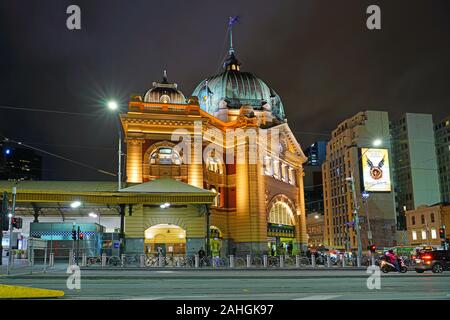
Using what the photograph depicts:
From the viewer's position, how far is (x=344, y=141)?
131 metres

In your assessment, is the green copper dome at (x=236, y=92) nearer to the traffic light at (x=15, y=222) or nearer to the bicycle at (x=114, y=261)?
the bicycle at (x=114, y=261)

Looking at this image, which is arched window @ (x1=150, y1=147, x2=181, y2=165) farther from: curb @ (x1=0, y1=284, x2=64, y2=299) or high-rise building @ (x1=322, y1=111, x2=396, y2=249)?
high-rise building @ (x1=322, y1=111, x2=396, y2=249)

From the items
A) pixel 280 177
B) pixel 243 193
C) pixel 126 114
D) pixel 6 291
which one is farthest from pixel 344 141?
pixel 6 291

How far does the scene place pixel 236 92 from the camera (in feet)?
225

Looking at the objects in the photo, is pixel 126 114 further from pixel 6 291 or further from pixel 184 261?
pixel 6 291

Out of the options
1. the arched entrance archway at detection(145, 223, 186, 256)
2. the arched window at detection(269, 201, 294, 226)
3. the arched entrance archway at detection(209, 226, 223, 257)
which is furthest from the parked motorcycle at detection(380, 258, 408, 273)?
the arched window at detection(269, 201, 294, 226)

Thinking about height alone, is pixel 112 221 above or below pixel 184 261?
above

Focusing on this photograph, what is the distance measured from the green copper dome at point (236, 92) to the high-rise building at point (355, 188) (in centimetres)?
4083

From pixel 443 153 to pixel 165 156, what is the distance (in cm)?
11046

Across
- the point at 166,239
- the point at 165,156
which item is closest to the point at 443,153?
the point at 166,239

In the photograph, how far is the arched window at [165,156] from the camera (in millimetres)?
48625

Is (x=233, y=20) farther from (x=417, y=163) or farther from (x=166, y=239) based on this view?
(x=417, y=163)
